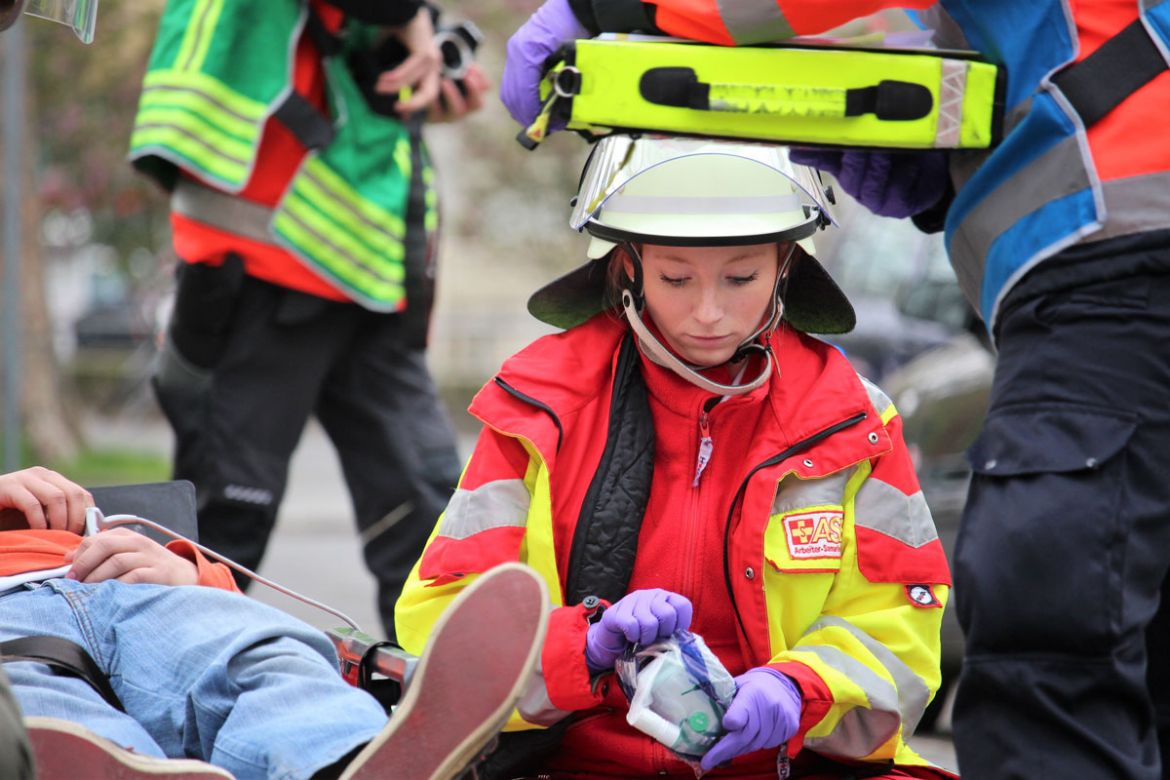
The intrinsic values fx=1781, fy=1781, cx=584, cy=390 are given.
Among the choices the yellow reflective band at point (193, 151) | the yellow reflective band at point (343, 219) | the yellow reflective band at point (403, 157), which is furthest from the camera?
the yellow reflective band at point (403, 157)

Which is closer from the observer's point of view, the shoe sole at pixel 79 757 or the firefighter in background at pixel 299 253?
the shoe sole at pixel 79 757

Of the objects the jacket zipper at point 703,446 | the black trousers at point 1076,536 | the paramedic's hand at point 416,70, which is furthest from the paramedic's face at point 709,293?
the paramedic's hand at point 416,70

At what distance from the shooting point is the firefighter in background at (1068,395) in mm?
2631

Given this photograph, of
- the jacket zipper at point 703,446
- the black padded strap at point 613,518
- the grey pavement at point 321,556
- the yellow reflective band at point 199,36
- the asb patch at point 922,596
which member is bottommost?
the grey pavement at point 321,556

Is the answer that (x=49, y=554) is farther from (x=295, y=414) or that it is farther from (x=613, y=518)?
(x=295, y=414)

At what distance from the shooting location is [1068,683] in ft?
8.63

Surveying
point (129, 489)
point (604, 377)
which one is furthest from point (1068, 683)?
point (129, 489)

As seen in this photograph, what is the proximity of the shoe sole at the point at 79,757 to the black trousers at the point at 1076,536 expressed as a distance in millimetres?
1151

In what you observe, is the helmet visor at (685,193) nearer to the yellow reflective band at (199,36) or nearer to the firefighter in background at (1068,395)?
the firefighter in background at (1068,395)

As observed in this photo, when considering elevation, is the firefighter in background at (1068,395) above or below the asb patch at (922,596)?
above

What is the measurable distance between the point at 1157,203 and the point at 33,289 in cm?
1198

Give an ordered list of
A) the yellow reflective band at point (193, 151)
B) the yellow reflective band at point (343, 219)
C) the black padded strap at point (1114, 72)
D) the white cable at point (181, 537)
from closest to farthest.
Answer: the black padded strap at point (1114, 72) → the white cable at point (181, 537) → the yellow reflective band at point (193, 151) → the yellow reflective band at point (343, 219)

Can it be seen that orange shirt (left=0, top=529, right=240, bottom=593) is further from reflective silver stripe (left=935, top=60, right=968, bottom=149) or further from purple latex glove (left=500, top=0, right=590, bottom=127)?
reflective silver stripe (left=935, top=60, right=968, bottom=149)

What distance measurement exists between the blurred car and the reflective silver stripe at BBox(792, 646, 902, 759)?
1.88 m
